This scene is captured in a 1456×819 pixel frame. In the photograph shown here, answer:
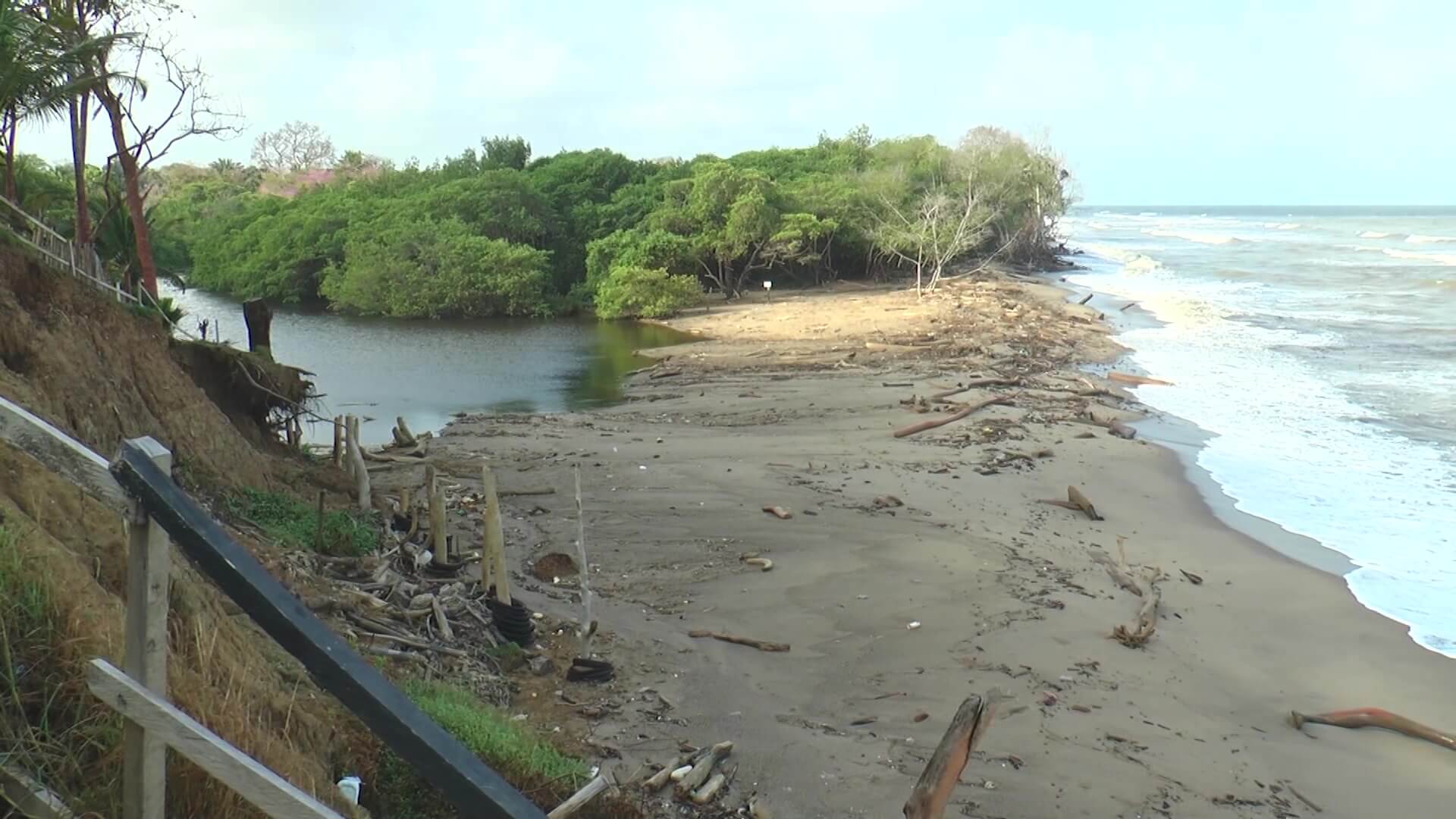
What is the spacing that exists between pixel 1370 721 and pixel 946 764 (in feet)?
17.5

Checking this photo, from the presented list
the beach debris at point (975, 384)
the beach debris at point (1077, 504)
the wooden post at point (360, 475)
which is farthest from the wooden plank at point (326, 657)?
the beach debris at point (975, 384)

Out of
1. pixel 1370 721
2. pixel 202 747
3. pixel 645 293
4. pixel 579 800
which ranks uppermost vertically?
pixel 645 293

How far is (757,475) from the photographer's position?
15.5 metres

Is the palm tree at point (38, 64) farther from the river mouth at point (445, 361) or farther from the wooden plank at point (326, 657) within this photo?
the wooden plank at point (326, 657)

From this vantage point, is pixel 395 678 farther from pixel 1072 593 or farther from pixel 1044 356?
pixel 1044 356

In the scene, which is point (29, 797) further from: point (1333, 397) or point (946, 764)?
point (1333, 397)

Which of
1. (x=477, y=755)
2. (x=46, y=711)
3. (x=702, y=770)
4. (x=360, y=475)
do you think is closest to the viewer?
(x=46, y=711)

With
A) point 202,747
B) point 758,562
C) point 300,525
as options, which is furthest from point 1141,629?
point 202,747

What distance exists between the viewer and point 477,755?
5520mm

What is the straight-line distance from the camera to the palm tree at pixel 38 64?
1473cm

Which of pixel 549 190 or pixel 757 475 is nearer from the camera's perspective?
pixel 757 475

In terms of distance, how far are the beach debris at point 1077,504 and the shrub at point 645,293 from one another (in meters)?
27.8

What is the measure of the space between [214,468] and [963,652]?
717 centimetres

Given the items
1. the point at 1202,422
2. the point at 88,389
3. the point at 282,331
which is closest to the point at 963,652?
the point at 88,389
